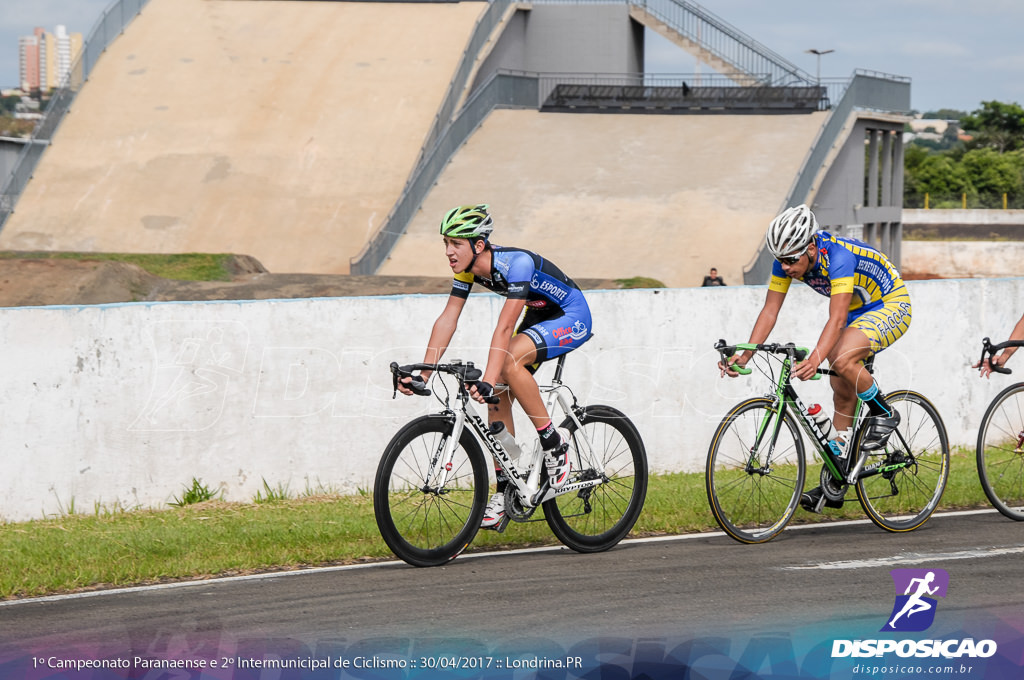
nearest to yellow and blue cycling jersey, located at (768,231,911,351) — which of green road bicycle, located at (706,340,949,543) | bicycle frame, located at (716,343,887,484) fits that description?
green road bicycle, located at (706,340,949,543)

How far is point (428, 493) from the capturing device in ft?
22.1

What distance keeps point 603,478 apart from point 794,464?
50.6 inches

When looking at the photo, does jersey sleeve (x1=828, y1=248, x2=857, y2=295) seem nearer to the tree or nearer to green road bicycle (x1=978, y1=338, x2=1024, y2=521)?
green road bicycle (x1=978, y1=338, x2=1024, y2=521)

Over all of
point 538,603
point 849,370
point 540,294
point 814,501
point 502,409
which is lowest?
point 538,603

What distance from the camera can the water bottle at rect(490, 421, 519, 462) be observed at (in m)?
7.02

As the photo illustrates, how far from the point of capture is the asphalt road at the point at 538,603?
5453 mm

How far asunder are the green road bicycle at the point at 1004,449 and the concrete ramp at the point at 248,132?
22.7m

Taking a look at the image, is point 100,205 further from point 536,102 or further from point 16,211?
point 536,102

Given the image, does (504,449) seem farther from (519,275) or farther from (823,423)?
(823,423)

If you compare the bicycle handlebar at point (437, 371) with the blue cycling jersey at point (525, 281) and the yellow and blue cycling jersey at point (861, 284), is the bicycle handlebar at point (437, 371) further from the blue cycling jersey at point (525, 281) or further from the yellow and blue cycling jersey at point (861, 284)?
the yellow and blue cycling jersey at point (861, 284)

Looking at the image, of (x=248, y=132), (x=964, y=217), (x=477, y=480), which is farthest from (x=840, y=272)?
(x=964, y=217)

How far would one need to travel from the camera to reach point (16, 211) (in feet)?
108

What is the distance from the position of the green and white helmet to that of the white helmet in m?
1.77

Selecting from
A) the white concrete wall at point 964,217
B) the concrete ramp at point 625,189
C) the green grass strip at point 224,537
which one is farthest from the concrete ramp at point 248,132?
the white concrete wall at point 964,217
